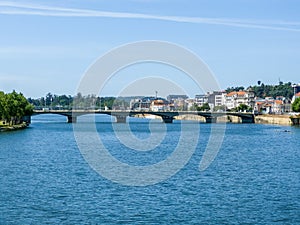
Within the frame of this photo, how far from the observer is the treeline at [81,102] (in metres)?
111

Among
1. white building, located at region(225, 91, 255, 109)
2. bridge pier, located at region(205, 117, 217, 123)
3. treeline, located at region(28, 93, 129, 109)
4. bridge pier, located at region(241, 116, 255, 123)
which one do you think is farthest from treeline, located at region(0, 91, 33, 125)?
white building, located at region(225, 91, 255, 109)

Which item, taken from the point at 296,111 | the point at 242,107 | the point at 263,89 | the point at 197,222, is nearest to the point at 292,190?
the point at 197,222

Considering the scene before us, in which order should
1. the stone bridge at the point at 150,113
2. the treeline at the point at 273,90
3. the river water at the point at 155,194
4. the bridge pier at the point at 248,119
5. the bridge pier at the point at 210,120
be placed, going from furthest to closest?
the treeline at the point at 273,90
the bridge pier at the point at 210,120
the bridge pier at the point at 248,119
the stone bridge at the point at 150,113
the river water at the point at 155,194

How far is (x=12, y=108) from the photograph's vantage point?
7081 cm

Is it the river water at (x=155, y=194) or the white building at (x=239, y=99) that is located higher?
the white building at (x=239, y=99)

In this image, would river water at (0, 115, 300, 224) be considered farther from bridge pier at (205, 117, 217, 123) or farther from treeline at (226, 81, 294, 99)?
treeline at (226, 81, 294, 99)

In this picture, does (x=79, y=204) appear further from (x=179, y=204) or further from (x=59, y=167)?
(x=59, y=167)

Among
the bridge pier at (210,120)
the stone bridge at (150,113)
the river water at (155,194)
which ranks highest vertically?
the stone bridge at (150,113)

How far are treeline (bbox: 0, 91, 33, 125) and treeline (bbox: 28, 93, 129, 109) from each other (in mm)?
7412

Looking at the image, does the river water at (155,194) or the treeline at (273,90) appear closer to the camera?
the river water at (155,194)

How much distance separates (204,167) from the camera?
109 ft

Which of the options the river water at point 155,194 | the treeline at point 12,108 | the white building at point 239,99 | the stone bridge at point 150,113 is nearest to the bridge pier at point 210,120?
the stone bridge at point 150,113

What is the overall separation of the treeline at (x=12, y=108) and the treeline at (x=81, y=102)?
741 centimetres

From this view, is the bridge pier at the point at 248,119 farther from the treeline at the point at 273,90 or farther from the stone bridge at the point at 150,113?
the treeline at the point at 273,90
